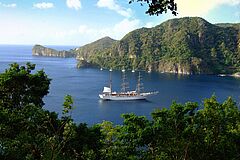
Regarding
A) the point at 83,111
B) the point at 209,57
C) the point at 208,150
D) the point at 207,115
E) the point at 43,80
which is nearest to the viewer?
the point at 208,150

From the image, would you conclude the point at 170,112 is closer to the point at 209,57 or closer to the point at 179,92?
the point at 179,92

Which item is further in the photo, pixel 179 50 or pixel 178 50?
pixel 178 50

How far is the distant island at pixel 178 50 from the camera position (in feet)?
404

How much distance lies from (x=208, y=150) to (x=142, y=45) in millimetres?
145290

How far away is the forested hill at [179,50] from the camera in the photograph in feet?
405

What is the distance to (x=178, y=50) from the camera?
138 m

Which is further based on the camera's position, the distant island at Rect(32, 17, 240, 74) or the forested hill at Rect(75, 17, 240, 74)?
the forested hill at Rect(75, 17, 240, 74)

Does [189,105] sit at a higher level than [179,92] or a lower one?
higher

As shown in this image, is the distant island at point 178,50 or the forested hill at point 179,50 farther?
the forested hill at point 179,50

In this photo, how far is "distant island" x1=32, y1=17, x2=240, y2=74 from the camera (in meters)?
123

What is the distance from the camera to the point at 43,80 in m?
15.9

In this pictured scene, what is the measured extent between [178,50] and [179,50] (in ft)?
1.96

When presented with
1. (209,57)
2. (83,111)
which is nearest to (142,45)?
(209,57)

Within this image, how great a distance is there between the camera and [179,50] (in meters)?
138
